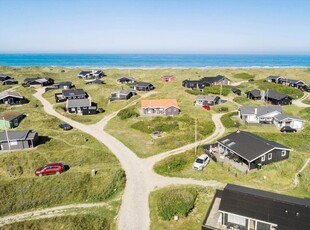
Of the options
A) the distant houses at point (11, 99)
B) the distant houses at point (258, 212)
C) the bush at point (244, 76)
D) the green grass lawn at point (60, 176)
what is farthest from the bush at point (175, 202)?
the bush at point (244, 76)

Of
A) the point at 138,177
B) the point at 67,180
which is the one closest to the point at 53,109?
the point at 67,180

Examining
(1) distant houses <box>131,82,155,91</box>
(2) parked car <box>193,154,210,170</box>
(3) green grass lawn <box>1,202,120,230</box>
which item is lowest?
(3) green grass lawn <box>1,202,120,230</box>

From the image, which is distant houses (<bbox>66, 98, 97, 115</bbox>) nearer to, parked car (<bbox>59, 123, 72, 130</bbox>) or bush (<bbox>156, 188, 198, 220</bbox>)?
parked car (<bbox>59, 123, 72, 130</bbox>)

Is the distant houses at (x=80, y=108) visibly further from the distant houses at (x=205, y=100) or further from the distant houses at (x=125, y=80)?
the distant houses at (x=125, y=80)

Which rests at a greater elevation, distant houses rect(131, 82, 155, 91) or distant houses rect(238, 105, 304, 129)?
distant houses rect(131, 82, 155, 91)

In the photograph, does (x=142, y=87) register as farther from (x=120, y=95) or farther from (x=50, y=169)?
(x=50, y=169)

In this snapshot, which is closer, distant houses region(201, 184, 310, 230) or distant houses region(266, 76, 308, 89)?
distant houses region(201, 184, 310, 230)

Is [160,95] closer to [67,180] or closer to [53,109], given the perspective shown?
[53,109]

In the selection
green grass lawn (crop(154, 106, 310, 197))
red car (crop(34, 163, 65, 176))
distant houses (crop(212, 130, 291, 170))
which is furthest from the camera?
distant houses (crop(212, 130, 291, 170))

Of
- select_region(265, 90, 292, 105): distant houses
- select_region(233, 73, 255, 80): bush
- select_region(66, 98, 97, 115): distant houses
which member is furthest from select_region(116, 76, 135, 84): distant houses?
select_region(265, 90, 292, 105): distant houses
